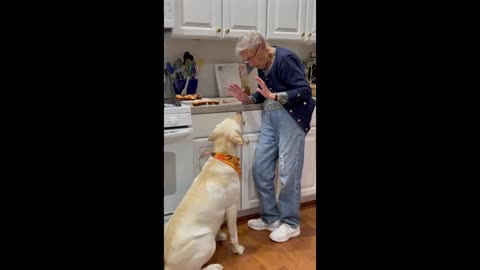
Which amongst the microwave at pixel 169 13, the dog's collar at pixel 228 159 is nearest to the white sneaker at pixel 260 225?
the dog's collar at pixel 228 159

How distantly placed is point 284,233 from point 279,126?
689 millimetres

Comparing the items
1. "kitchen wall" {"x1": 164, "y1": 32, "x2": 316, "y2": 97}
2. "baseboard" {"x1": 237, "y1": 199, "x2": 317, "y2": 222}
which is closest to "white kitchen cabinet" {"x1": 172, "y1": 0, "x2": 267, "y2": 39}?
"kitchen wall" {"x1": 164, "y1": 32, "x2": 316, "y2": 97}

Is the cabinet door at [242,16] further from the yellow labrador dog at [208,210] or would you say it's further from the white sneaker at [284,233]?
the white sneaker at [284,233]

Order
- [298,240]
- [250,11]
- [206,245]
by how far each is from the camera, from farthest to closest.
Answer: [250,11]
[298,240]
[206,245]

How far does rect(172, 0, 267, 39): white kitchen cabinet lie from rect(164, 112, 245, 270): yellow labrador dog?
0.72 meters

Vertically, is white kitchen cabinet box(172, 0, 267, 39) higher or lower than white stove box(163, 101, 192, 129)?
higher

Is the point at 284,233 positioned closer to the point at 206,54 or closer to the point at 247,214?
the point at 247,214

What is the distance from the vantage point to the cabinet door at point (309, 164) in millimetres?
2986

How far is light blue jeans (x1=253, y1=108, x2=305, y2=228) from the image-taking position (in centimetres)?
254

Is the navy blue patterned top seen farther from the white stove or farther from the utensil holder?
the utensil holder
